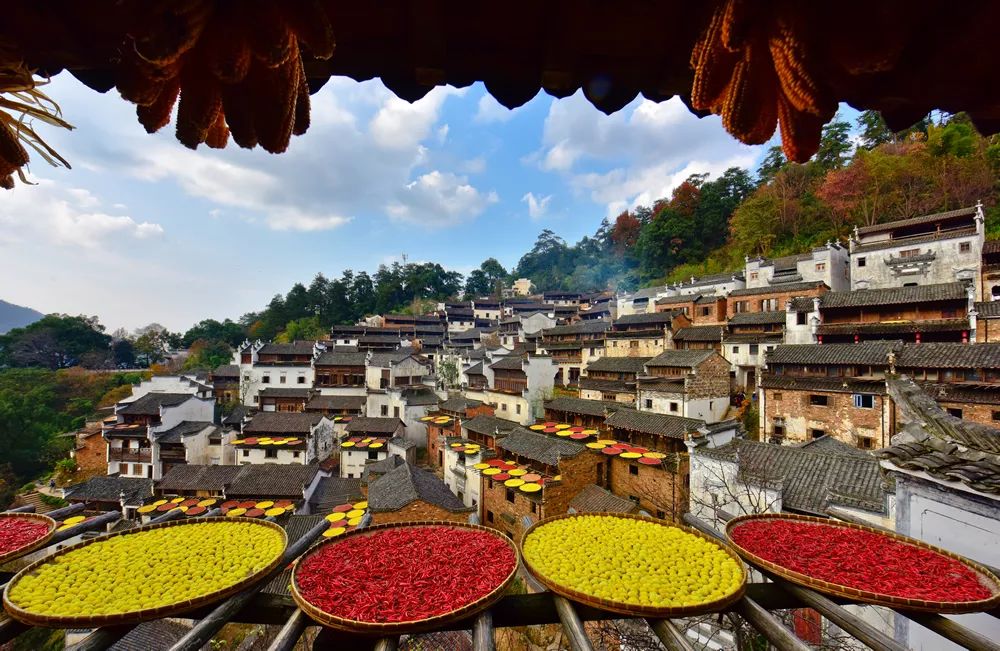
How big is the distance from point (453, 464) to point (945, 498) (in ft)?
57.9

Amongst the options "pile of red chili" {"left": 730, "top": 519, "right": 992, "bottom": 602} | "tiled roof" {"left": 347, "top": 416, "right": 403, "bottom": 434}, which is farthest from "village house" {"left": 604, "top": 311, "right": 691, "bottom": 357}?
"pile of red chili" {"left": 730, "top": 519, "right": 992, "bottom": 602}

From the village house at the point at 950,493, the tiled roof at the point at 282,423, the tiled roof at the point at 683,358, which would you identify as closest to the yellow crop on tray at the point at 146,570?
the village house at the point at 950,493

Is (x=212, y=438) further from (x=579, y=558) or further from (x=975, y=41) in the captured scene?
(x=975, y=41)

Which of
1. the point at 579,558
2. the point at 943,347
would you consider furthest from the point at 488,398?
the point at 579,558

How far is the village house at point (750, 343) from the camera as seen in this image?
20969 mm

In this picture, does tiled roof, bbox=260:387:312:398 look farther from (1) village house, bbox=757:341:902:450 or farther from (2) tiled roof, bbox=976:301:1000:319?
(2) tiled roof, bbox=976:301:1000:319

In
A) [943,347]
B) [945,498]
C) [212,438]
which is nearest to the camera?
[945,498]

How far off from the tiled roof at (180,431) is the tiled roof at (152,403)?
4.33 ft

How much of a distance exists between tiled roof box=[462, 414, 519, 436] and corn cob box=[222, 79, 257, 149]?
1985cm

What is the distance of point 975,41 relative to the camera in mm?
1382

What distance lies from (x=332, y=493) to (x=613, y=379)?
52.6 ft

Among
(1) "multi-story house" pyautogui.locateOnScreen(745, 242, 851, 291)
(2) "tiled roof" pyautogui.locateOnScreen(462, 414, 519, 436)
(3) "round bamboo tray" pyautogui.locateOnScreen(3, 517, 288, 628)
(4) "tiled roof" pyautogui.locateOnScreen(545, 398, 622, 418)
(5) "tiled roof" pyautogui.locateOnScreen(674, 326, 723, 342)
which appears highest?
(1) "multi-story house" pyautogui.locateOnScreen(745, 242, 851, 291)

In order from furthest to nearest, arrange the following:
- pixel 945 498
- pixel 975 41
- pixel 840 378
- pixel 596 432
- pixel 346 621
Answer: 1. pixel 596 432
2. pixel 840 378
3. pixel 945 498
4. pixel 346 621
5. pixel 975 41

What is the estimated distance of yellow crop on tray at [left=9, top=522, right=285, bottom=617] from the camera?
170 centimetres
